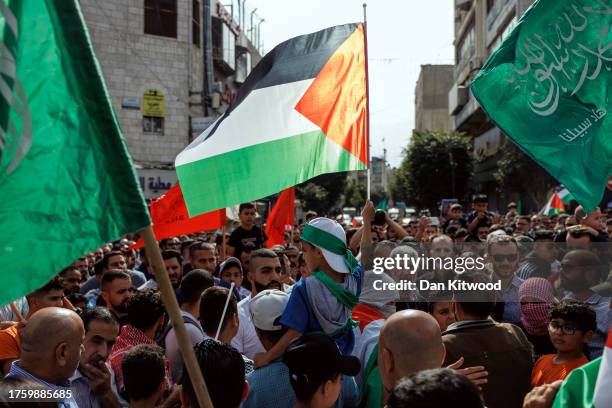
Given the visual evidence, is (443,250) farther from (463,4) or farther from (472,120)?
(463,4)

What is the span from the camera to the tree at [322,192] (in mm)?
60188

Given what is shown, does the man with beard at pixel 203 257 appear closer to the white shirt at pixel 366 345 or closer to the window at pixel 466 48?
the white shirt at pixel 366 345

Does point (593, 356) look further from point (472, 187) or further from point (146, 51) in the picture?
point (472, 187)

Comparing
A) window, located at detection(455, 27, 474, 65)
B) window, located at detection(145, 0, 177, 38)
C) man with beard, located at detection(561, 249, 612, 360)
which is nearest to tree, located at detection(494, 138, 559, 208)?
window, located at detection(145, 0, 177, 38)

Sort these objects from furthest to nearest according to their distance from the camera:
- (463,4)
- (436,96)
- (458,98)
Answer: (436,96), (463,4), (458,98)

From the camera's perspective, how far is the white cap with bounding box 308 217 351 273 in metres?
3.89

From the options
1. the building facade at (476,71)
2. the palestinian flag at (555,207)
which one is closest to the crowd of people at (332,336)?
the palestinian flag at (555,207)

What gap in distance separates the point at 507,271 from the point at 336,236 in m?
2.38

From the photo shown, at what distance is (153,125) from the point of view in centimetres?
3234

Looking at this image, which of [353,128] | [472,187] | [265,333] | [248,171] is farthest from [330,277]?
[472,187]

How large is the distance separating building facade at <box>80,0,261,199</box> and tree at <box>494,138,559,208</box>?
15.4 m

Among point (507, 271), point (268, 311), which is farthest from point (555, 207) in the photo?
point (268, 311)

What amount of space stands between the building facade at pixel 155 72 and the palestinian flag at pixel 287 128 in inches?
996

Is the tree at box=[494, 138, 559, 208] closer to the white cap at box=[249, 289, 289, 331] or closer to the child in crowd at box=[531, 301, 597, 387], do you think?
the child in crowd at box=[531, 301, 597, 387]
